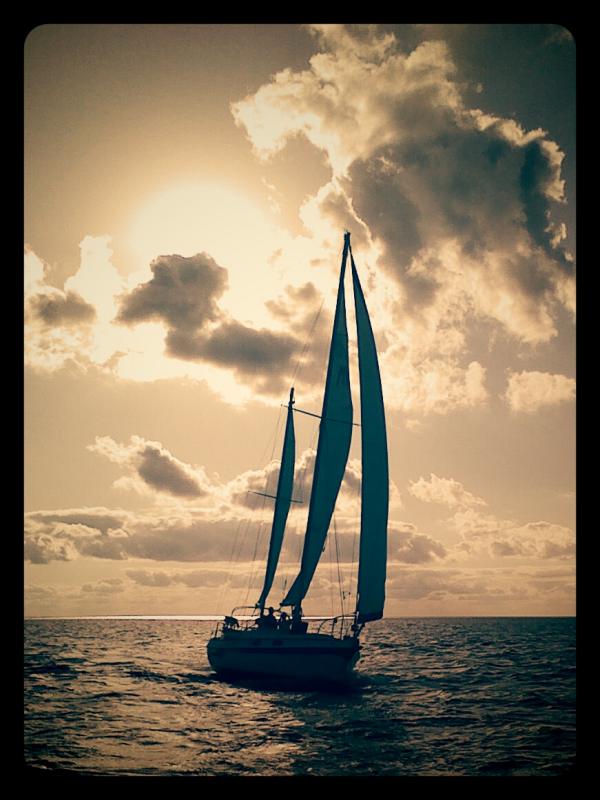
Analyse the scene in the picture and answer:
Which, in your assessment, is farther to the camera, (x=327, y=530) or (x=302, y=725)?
(x=327, y=530)


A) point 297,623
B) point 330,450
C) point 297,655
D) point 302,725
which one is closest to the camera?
point 302,725

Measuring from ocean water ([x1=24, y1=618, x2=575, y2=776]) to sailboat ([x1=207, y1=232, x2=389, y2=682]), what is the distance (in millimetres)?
1229

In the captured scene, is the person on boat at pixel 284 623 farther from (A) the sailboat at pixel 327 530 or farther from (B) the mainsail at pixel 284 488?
(B) the mainsail at pixel 284 488

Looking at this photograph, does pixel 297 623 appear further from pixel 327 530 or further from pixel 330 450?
pixel 330 450

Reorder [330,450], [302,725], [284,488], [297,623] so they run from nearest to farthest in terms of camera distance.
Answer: [302,725] < [330,450] < [297,623] < [284,488]

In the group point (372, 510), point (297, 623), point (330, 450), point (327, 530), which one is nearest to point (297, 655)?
point (297, 623)

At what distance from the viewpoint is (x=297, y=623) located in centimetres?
2962

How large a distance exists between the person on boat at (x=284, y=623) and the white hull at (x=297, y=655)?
39cm

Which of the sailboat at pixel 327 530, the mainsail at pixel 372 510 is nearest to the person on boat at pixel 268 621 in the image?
the sailboat at pixel 327 530

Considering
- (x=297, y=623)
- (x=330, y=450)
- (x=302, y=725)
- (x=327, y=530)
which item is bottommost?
(x=302, y=725)

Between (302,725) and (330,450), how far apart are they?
1060 cm

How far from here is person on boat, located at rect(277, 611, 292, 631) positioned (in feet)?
99.0
